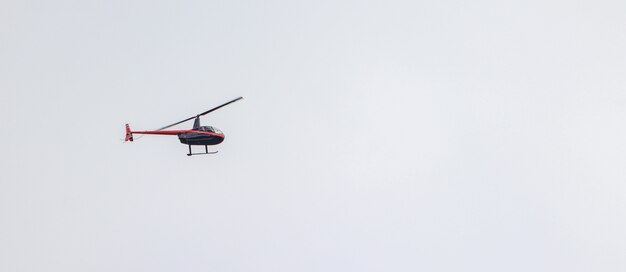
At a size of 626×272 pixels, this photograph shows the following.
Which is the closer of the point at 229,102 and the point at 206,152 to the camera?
the point at 229,102

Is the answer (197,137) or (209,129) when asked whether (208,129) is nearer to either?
(209,129)

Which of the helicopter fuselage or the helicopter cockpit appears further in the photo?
the helicopter cockpit

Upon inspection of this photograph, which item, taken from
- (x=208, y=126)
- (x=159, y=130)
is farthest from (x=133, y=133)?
(x=208, y=126)

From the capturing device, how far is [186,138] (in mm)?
91812

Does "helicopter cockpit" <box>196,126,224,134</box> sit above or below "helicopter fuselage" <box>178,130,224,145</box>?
above

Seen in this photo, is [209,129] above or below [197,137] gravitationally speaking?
above

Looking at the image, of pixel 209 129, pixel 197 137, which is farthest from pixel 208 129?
pixel 197 137

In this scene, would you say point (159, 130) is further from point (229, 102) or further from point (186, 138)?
Result: point (229, 102)

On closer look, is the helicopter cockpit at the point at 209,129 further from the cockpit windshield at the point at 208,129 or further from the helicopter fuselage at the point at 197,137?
the helicopter fuselage at the point at 197,137

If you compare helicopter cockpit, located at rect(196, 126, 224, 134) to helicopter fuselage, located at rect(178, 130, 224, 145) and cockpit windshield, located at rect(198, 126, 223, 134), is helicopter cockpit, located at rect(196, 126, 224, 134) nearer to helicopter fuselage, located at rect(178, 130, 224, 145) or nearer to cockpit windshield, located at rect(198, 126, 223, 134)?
cockpit windshield, located at rect(198, 126, 223, 134)

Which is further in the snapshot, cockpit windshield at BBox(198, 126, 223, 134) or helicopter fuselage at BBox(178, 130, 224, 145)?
cockpit windshield at BBox(198, 126, 223, 134)

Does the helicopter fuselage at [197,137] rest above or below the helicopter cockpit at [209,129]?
below

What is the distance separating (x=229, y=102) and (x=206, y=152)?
12.4 m

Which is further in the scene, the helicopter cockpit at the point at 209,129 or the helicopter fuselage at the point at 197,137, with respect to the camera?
the helicopter cockpit at the point at 209,129
